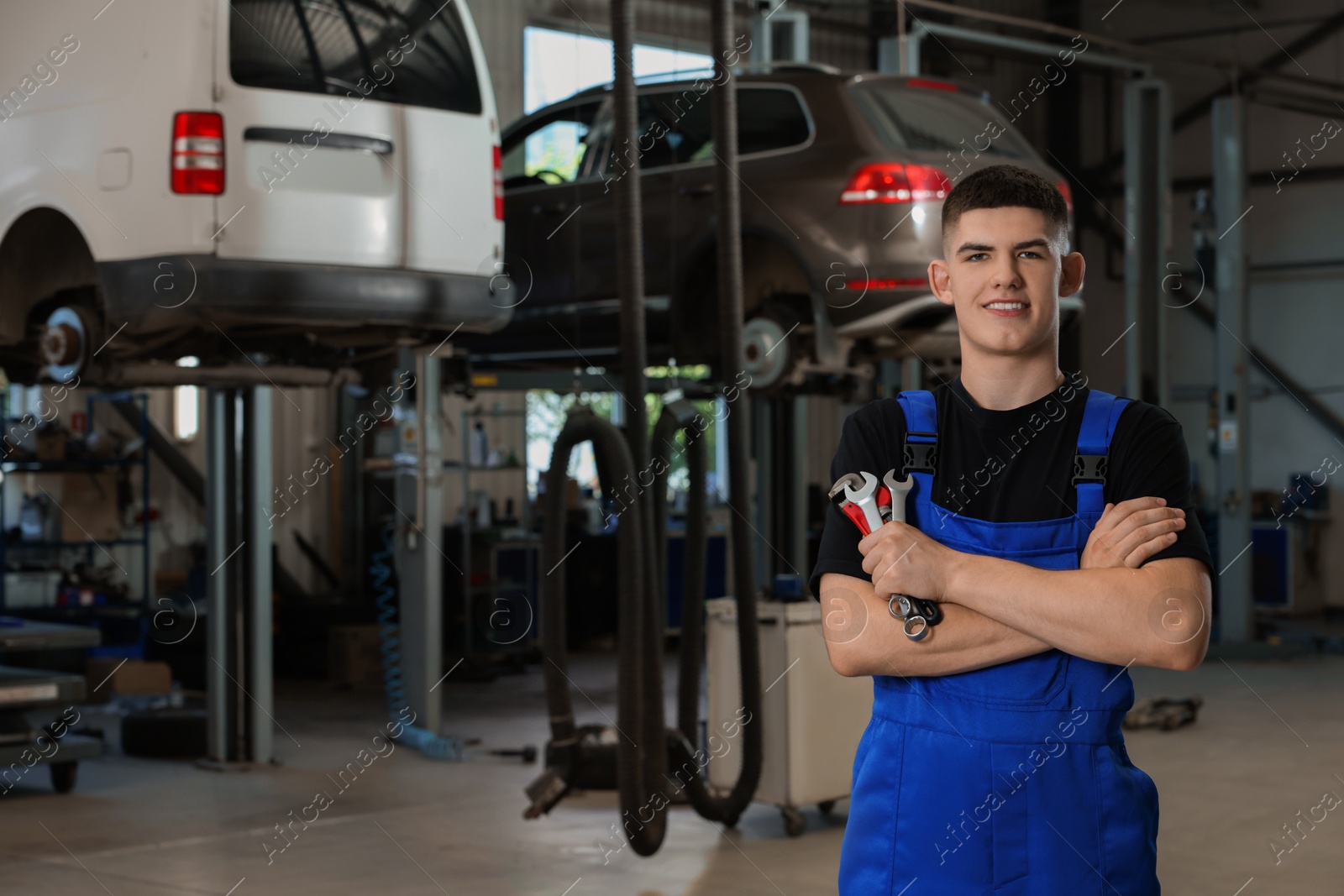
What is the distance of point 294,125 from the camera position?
510 centimetres

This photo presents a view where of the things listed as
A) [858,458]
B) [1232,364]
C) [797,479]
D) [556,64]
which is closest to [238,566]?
[797,479]

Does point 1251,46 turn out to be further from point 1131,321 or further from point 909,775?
point 909,775

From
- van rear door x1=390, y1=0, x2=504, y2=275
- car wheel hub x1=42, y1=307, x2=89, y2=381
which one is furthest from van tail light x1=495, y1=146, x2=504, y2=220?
car wheel hub x1=42, y1=307, x2=89, y2=381

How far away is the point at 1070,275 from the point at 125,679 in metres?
8.07

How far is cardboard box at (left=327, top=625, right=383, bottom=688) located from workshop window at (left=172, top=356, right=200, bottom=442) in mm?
2166

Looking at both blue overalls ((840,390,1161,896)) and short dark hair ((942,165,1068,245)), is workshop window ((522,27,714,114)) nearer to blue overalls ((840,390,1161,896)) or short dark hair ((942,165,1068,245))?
short dark hair ((942,165,1068,245))

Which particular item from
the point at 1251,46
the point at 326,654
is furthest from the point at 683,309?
the point at 1251,46

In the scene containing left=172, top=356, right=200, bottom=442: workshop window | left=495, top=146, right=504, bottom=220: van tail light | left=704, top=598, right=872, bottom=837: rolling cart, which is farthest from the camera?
left=172, top=356, right=200, bottom=442: workshop window

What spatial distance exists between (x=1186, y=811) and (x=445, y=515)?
22.4 ft

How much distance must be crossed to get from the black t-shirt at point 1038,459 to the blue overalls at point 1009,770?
0.02m

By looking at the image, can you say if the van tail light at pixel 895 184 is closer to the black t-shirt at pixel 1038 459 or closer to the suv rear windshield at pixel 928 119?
Result: the suv rear windshield at pixel 928 119

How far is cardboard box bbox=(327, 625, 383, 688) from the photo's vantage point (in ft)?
30.9

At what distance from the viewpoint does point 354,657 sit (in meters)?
9.42

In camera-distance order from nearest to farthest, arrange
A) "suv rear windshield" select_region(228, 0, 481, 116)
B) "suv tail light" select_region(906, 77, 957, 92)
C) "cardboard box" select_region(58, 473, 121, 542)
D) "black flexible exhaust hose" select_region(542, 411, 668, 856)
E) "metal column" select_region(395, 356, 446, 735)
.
→ "black flexible exhaust hose" select_region(542, 411, 668, 856) < "suv rear windshield" select_region(228, 0, 481, 116) < "suv tail light" select_region(906, 77, 957, 92) < "metal column" select_region(395, 356, 446, 735) < "cardboard box" select_region(58, 473, 121, 542)
